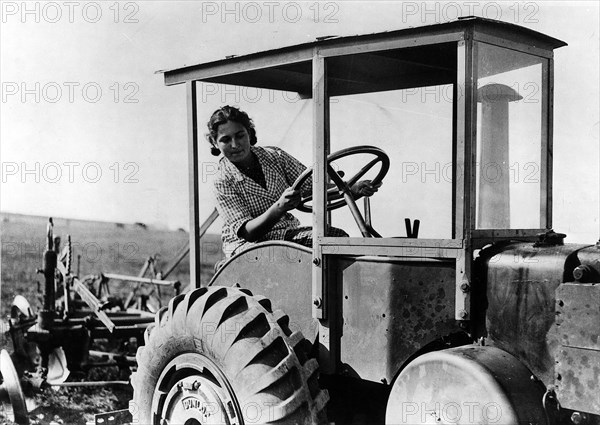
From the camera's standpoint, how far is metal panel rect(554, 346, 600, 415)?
263cm

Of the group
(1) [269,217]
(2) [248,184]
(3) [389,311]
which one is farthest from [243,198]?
(3) [389,311]

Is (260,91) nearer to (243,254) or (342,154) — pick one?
(342,154)

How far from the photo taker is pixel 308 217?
5.41m

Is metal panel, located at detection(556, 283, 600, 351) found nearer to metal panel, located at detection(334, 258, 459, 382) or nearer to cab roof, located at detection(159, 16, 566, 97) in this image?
metal panel, located at detection(334, 258, 459, 382)

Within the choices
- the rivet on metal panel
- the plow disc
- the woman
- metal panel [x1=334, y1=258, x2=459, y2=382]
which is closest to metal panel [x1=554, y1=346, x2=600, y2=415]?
the rivet on metal panel

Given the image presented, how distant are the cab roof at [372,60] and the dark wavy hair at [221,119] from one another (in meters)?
0.26

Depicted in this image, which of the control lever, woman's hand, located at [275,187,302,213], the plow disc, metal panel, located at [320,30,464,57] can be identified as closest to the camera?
metal panel, located at [320,30,464,57]

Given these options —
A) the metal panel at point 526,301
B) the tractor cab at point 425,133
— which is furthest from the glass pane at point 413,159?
the metal panel at point 526,301

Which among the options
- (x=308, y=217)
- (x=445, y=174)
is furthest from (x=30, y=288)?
(x=445, y=174)

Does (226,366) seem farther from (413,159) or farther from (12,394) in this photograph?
(12,394)

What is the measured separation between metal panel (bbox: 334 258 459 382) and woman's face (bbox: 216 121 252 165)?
174 centimetres

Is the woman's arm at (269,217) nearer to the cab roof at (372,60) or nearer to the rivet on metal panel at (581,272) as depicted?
the cab roof at (372,60)

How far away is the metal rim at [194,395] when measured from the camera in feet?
11.5

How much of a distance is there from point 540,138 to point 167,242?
19.2 metres
